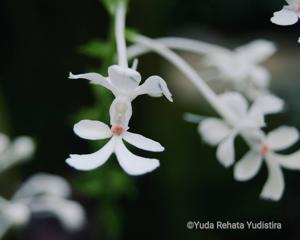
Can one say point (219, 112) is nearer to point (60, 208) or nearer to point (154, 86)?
point (154, 86)

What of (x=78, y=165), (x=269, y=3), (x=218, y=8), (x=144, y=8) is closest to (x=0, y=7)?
(x=144, y=8)

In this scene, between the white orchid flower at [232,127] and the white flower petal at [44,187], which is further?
the white flower petal at [44,187]

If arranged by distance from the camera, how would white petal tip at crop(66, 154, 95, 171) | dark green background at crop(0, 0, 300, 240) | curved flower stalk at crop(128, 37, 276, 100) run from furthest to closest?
dark green background at crop(0, 0, 300, 240), curved flower stalk at crop(128, 37, 276, 100), white petal tip at crop(66, 154, 95, 171)

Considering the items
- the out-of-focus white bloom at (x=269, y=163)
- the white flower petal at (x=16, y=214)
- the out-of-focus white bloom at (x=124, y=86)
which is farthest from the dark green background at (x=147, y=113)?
the out-of-focus white bloom at (x=124, y=86)

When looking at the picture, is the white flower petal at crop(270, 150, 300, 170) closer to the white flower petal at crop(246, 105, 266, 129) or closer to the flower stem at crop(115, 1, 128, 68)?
the white flower petal at crop(246, 105, 266, 129)

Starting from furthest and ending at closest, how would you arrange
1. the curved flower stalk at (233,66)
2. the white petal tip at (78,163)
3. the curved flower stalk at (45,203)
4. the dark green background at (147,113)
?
the dark green background at (147,113), the curved flower stalk at (45,203), the curved flower stalk at (233,66), the white petal tip at (78,163)

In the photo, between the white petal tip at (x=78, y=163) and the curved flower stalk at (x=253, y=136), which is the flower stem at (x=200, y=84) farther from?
the white petal tip at (x=78, y=163)

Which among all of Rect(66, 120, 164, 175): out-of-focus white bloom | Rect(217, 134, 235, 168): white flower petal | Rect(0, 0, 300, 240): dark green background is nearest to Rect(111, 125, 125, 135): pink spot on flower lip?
Rect(66, 120, 164, 175): out-of-focus white bloom

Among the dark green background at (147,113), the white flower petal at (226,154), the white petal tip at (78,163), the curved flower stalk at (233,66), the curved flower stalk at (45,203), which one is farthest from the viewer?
the dark green background at (147,113)
